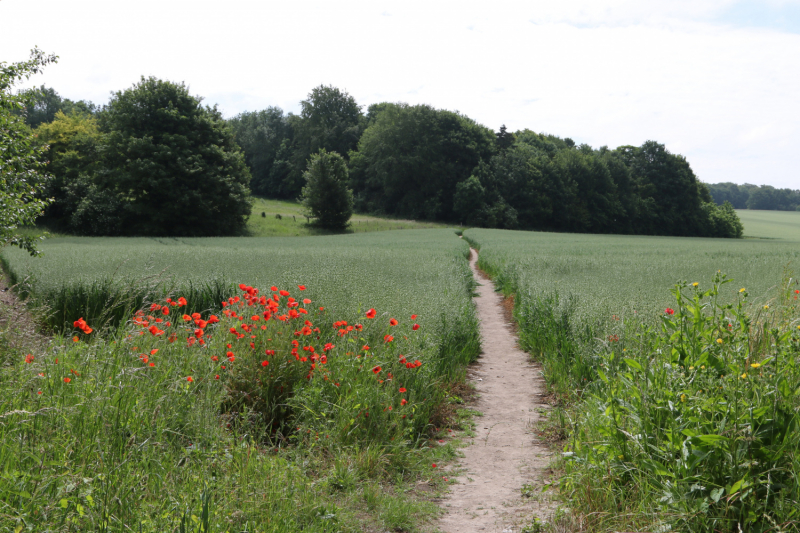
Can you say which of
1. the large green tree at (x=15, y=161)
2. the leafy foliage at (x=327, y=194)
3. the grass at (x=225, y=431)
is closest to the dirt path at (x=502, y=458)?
the grass at (x=225, y=431)

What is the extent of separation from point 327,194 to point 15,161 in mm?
44141

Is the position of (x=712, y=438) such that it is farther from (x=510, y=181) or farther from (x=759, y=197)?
(x=759, y=197)

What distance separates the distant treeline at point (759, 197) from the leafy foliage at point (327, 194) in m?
106

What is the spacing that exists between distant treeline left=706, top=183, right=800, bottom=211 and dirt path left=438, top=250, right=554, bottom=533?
13548 centimetres

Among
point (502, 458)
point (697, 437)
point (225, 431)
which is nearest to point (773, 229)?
point (502, 458)

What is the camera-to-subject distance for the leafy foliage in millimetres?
51250

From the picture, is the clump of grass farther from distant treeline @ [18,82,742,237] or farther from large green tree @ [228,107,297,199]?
large green tree @ [228,107,297,199]

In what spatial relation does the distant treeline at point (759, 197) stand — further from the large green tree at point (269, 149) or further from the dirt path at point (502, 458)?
the dirt path at point (502, 458)

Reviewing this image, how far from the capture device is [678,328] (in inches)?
134

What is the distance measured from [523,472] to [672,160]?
82055 millimetres

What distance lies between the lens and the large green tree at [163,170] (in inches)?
1506

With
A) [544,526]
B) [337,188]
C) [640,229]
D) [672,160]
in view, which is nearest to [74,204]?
[337,188]

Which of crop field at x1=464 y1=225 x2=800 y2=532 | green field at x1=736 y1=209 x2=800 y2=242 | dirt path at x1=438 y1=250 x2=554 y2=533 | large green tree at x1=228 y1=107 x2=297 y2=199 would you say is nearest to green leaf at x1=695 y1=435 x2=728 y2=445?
crop field at x1=464 y1=225 x2=800 y2=532

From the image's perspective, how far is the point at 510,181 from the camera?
217ft
